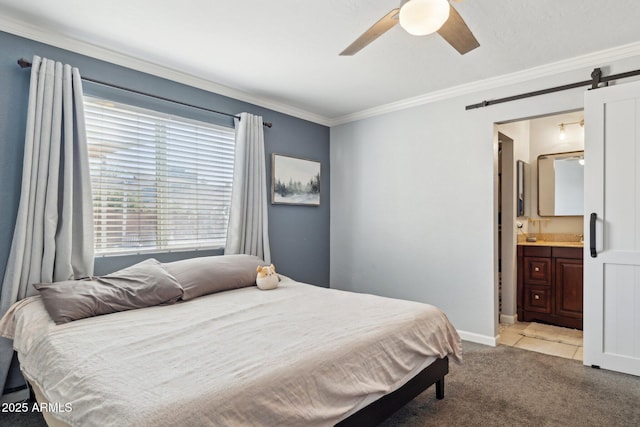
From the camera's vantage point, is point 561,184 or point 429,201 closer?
point 429,201

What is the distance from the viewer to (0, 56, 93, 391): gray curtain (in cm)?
230

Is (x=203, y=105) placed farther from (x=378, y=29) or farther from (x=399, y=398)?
(x=399, y=398)

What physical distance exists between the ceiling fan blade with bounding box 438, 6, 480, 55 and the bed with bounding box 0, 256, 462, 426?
1.58 meters

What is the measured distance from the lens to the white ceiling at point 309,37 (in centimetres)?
221

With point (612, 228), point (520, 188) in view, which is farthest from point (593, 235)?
point (520, 188)

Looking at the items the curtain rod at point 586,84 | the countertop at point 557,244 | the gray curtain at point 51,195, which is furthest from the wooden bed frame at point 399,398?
the countertop at point 557,244

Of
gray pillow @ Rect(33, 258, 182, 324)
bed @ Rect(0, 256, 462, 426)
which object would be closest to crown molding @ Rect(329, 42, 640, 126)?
bed @ Rect(0, 256, 462, 426)

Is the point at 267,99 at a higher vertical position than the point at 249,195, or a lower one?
higher

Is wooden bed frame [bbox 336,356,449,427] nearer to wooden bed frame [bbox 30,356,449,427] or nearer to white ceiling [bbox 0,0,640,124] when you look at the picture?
wooden bed frame [bbox 30,356,449,427]

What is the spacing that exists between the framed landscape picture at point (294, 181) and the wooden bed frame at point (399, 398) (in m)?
2.44

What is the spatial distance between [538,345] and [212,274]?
10.0 feet

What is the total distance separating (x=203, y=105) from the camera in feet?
11.2

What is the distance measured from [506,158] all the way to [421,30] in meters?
3.19

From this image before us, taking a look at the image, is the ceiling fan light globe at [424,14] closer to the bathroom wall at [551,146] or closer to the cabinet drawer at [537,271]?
the cabinet drawer at [537,271]
